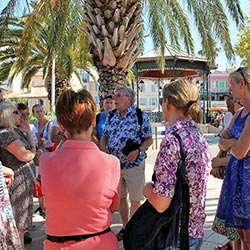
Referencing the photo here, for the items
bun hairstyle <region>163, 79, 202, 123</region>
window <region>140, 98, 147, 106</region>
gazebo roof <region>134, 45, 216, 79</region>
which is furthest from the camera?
window <region>140, 98, 147, 106</region>

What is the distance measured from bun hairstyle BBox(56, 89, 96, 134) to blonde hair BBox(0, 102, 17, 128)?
1499mm

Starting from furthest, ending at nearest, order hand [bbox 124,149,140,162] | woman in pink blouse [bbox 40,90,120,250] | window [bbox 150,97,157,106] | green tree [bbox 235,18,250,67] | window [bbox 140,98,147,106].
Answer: window [bbox 140,98,147,106] < window [bbox 150,97,157,106] < green tree [bbox 235,18,250,67] < hand [bbox 124,149,140,162] < woman in pink blouse [bbox 40,90,120,250]

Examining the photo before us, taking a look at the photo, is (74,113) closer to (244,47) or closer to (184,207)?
(184,207)

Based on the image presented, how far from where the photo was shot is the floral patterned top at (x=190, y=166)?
2.12 meters

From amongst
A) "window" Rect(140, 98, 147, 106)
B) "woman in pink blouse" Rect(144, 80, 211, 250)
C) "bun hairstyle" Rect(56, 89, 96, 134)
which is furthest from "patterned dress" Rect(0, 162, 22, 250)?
"window" Rect(140, 98, 147, 106)

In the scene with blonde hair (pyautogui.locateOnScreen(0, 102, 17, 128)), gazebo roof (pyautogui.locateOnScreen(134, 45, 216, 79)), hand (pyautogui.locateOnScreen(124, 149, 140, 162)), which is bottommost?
hand (pyautogui.locateOnScreen(124, 149, 140, 162))

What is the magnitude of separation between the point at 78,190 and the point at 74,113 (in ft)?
1.39

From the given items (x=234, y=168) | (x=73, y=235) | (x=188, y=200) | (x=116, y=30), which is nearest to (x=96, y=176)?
(x=73, y=235)

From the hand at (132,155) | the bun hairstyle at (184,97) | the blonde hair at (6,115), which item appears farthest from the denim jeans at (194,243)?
the blonde hair at (6,115)

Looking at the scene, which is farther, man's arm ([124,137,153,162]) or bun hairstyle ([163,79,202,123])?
man's arm ([124,137,153,162])

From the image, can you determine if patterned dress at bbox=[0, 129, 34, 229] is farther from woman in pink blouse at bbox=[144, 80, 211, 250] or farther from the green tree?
the green tree

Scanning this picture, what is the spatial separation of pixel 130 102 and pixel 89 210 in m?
2.39

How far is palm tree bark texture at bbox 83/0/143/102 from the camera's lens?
7.69 metres

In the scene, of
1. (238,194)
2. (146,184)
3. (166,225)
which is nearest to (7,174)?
(146,184)
